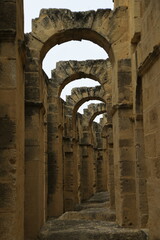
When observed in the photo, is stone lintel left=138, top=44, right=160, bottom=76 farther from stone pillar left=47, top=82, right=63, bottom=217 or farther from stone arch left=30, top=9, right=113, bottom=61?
stone pillar left=47, top=82, right=63, bottom=217

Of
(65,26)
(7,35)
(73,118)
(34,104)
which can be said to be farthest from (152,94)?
(73,118)

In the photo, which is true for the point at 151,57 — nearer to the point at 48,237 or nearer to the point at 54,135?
the point at 48,237

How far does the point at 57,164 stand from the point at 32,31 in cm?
528

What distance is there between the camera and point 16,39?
4773 millimetres

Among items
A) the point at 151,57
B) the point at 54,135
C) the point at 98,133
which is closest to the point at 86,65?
the point at 54,135

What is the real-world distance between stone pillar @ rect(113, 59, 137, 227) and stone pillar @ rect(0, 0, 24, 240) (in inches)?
140

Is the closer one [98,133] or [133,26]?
[133,26]

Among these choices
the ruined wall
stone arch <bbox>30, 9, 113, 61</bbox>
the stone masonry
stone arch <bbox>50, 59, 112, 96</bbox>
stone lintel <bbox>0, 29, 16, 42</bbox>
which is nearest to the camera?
the ruined wall

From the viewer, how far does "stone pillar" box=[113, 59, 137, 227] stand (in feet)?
25.3

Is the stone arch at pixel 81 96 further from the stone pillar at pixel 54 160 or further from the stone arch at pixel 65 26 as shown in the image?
the stone arch at pixel 65 26

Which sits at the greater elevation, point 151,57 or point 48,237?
point 151,57

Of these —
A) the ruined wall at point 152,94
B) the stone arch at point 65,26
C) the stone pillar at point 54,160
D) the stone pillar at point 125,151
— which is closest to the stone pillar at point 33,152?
the stone arch at point 65,26

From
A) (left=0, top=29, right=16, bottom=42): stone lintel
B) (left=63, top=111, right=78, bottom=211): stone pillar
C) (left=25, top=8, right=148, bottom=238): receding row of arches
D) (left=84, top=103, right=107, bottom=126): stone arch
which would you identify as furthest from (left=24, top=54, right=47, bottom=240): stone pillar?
(left=84, top=103, right=107, bottom=126): stone arch

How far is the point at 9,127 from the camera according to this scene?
4582 millimetres
